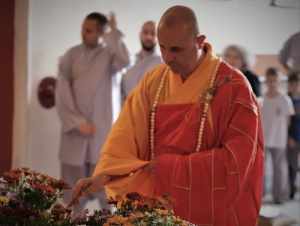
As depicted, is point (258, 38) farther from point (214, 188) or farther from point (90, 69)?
point (214, 188)

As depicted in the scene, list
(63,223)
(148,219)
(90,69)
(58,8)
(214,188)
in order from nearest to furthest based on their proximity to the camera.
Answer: (148,219) → (63,223) → (214,188) → (90,69) → (58,8)

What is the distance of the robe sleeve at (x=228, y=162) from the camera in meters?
1.65

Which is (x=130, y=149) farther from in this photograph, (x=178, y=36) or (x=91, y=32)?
(x=91, y=32)

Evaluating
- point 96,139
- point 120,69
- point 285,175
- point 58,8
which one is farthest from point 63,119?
point 285,175

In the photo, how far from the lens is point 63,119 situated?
3156 millimetres

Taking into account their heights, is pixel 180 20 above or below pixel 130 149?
above

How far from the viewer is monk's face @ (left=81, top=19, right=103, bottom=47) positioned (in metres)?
3.04

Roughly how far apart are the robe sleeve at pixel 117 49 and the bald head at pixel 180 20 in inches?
55.2

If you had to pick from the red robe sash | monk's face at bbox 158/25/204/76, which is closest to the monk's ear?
monk's face at bbox 158/25/204/76

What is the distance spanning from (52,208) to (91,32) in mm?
1998

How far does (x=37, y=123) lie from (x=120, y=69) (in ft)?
2.38

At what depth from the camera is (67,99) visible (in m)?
3.11

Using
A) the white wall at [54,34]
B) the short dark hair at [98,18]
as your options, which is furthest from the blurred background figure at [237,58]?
the short dark hair at [98,18]

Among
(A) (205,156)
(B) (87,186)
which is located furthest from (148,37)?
(B) (87,186)
